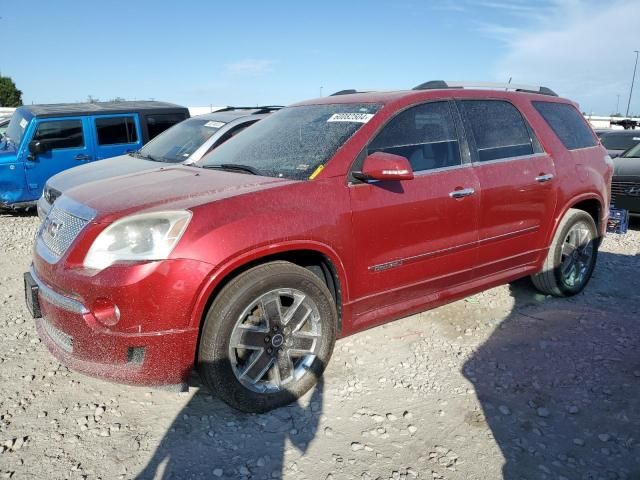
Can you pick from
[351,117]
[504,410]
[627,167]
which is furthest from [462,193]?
[627,167]

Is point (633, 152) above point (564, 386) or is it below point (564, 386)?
above

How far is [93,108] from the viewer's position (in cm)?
929


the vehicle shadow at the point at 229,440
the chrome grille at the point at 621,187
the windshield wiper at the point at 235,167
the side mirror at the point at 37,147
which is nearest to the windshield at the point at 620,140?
the chrome grille at the point at 621,187

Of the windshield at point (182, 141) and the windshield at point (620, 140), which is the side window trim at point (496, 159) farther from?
the windshield at point (620, 140)

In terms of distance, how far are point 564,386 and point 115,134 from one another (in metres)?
8.33

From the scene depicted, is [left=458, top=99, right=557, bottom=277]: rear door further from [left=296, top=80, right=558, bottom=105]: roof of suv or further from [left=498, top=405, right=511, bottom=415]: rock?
[left=498, top=405, right=511, bottom=415]: rock

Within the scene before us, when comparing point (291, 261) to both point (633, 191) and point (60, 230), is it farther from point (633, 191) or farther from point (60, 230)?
point (633, 191)

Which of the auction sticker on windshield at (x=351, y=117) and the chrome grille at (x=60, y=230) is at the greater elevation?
the auction sticker on windshield at (x=351, y=117)

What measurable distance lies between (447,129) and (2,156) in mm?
7508

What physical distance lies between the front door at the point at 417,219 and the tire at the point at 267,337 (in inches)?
12.9

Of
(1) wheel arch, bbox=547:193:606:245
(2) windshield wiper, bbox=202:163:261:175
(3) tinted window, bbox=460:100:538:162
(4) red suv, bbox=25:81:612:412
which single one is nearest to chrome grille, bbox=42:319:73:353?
(4) red suv, bbox=25:81:612:412

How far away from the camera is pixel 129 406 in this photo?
3045 mm

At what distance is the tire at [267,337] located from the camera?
2.72 metres

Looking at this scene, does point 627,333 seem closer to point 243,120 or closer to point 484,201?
point 484,201
